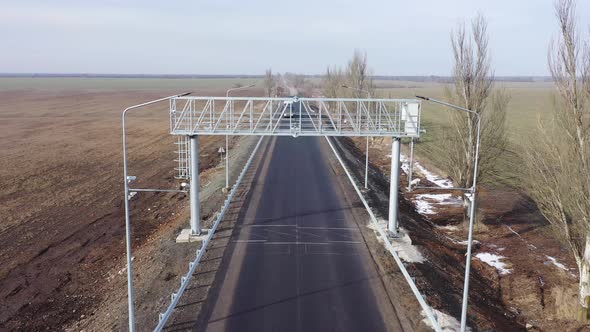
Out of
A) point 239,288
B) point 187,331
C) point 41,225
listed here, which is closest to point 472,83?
point 239,288

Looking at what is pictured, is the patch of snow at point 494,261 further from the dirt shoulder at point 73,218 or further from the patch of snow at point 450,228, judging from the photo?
the dirt shoulder at point 73,218

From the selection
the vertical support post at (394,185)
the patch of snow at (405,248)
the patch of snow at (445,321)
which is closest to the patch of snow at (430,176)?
the patch of snow at (405,248)

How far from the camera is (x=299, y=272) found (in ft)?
74.0

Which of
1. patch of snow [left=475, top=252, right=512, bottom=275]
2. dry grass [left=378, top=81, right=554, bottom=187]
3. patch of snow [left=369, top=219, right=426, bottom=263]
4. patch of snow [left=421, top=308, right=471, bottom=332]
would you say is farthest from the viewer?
dry grass [left=378, top=81, right=554, bottom=187]

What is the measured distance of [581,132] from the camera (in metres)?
20.3

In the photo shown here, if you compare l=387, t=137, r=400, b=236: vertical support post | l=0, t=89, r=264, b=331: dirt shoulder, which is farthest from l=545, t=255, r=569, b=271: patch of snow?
l=0, t=89, r=264, b=331: dirt shoulder

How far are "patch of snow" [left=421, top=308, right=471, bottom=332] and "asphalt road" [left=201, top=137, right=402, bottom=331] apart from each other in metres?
1.24

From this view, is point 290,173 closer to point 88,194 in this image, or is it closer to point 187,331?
point 88,194

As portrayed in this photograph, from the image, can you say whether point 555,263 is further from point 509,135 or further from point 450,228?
point 509,135

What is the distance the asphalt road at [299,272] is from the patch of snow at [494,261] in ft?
23.6

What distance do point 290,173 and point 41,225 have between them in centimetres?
1985

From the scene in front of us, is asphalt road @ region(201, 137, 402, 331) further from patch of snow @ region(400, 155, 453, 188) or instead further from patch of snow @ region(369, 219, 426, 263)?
patch of snow @ region(400, 155, 453, 188)

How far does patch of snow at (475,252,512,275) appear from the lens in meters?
26.2

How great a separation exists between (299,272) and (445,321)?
6840 millimetres
